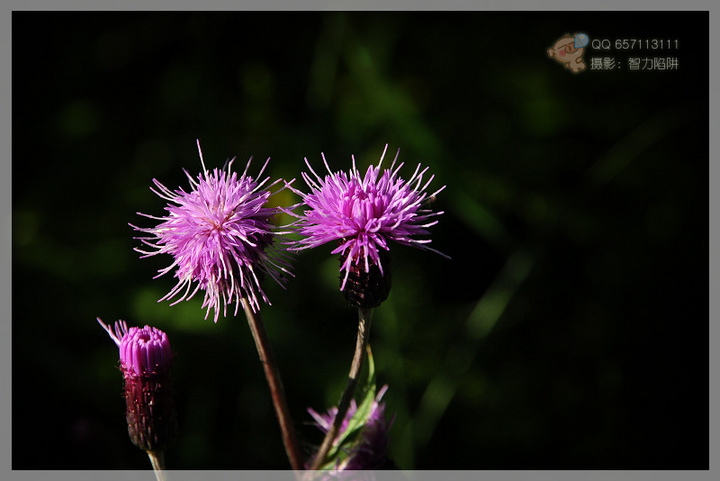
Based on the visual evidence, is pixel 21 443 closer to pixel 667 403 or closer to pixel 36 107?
pixel 36 107

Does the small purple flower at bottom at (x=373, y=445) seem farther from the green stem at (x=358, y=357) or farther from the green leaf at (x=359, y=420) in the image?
the green stem at (x=358, y=357)

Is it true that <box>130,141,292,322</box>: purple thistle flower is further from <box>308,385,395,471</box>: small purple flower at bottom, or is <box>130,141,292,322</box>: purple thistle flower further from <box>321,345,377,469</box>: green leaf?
<box>308,385,395,471</box>: small purple flower at bottom

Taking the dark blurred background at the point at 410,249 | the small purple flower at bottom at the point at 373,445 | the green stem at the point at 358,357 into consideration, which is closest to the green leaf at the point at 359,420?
the green stem at the point at 358,357

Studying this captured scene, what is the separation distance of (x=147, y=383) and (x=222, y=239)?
0.49 meters

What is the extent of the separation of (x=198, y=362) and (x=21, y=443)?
90cm

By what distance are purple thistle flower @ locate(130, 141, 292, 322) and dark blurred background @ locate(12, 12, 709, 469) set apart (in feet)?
4.92

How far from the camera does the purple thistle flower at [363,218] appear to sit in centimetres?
161

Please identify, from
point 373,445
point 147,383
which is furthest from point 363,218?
point 373,445

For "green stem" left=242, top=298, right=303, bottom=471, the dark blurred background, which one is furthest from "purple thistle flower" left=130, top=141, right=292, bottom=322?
the dark blurred background

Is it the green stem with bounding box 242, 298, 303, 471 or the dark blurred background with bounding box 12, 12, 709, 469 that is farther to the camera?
the dark blurred background with bounding box 12, 12, 709, 469

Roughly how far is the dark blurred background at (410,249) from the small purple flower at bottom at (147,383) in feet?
3.82

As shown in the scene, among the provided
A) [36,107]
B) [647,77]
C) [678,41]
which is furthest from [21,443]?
[678,41]

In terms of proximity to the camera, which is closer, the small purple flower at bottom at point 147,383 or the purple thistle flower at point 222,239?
the purple thistle flower at point 222,239

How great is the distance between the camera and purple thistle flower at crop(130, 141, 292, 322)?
165cm
